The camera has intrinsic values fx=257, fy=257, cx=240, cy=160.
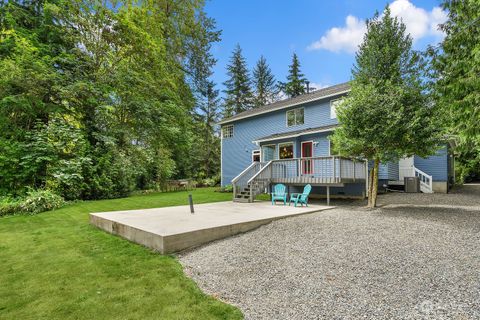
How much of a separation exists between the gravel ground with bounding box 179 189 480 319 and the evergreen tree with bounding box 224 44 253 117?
3029 centimetres

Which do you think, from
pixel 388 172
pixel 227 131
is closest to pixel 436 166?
pixel 388 172

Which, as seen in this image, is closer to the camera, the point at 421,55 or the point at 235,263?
the point at 235,263

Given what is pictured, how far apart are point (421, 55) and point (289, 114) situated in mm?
11277

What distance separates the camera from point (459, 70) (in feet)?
16.9

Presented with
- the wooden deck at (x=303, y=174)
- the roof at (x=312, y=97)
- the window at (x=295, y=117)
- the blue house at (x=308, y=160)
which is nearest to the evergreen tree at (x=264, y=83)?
the roof at (x=312, y=97)

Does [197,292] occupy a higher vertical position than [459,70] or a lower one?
lower

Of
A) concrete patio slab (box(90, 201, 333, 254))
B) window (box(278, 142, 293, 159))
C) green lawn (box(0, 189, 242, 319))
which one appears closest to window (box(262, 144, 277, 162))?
window (box(278, 142, 293, 159))

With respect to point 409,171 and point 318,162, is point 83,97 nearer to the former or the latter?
point 318,162

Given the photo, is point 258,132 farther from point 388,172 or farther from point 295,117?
point 388,172

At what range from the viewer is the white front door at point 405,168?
46.5 feet

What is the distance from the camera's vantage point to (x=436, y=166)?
13.7 metres

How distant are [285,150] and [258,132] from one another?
357 cm

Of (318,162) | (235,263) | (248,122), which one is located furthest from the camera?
(248,122)

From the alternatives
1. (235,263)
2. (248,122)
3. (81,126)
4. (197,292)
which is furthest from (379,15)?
(81,126)
